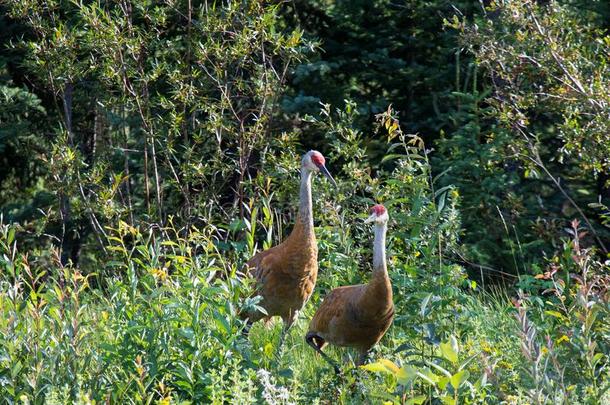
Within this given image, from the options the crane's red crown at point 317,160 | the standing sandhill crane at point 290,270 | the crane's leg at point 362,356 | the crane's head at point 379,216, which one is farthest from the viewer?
the crane's red crown at point 317,160

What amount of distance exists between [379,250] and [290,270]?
94cm

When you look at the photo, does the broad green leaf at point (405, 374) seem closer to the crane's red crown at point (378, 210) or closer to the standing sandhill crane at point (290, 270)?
the crane's red crown at point (378, 210)

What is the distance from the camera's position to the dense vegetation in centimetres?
550

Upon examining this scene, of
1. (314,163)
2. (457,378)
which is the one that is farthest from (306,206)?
(457,378)

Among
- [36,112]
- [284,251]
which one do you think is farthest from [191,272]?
[36,112]

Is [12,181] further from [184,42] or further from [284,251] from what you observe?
[284,251]

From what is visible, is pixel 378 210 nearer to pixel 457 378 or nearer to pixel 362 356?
pixel 362 356

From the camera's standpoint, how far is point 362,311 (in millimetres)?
6406

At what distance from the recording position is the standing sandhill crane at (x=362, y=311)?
20.7 ft

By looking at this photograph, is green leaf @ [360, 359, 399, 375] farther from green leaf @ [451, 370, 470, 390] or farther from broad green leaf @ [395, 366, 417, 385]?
green leaf @ [451, 370, 470, 390]

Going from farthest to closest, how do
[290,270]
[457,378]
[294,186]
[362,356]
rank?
[294,186]
[290,270]
[362,356]
[457,378]

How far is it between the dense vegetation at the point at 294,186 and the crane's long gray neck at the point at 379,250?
12.3 inches

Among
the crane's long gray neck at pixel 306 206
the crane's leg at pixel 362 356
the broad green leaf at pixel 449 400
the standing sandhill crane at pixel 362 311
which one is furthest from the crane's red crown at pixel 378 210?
the broad green leaf at pixel 449 400

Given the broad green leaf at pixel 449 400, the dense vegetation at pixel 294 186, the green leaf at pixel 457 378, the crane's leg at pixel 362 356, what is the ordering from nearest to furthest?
the green leaf at pixel 457 378, the broad green leaf at pixel 449 400, the dense vegetation at pixel 294 186, the crane's leg at pixel 362 356
